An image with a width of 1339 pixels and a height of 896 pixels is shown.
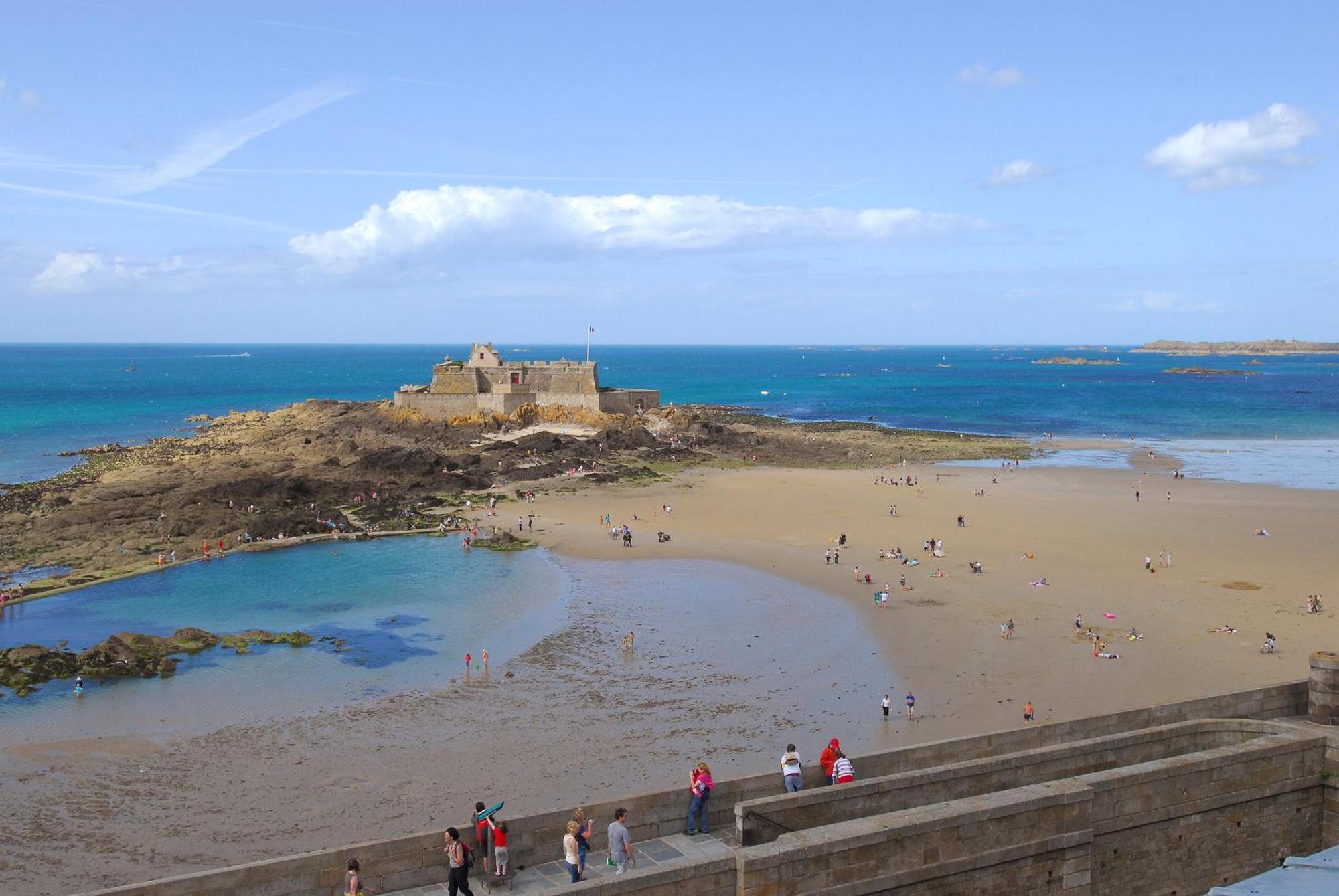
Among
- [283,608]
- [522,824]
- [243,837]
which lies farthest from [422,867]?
[283,608]

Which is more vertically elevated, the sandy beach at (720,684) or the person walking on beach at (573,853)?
the person walking on beach at (573,853)

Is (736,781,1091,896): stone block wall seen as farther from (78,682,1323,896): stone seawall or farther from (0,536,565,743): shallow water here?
(0,536,565,743): shallow water

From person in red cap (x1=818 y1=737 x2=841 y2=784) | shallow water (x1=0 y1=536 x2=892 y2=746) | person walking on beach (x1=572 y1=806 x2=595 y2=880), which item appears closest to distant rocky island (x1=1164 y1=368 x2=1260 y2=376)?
shallow water (x1=0 y1=536 x2=892 y2=746)

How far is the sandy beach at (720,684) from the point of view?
15891 mm

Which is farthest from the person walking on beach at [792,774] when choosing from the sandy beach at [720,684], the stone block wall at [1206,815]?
the sandy beach at [720,684]

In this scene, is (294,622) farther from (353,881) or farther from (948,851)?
(948,851)

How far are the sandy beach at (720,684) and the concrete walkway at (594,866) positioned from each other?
5.55 meters

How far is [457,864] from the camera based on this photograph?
964 centimetres

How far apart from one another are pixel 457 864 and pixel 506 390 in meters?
57.5

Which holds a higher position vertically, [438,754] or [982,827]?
[982,827]

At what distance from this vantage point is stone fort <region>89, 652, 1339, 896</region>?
29.8 ft

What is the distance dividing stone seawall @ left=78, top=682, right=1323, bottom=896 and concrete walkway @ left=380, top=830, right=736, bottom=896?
0.11 metres

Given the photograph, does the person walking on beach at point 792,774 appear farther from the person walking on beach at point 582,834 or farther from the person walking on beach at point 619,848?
the person walking on beach at point 582,834

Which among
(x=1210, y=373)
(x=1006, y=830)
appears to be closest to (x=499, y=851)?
(x=1006, y=830)
